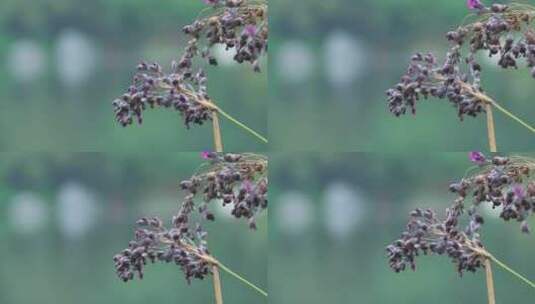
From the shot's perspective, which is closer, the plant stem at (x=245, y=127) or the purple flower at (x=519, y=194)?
the purple flower at (x=519, y=194)

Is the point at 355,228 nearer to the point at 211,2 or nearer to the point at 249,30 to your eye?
the point at 249,30

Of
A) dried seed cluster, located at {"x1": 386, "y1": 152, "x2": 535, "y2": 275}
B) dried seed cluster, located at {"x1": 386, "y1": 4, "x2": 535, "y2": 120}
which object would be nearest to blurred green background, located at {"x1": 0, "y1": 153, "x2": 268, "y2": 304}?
dried seed cluster, located at {"x1": 386, "y1": 152, "x2": 535, "y2": 275}

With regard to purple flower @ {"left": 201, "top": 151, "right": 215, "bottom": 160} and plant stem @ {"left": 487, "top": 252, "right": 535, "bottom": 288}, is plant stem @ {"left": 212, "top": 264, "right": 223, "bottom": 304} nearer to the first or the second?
purple flower @ {"left": 201, "top": 151, "right": 215, "bottom": 160}

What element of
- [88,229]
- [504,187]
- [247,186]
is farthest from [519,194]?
[88,229]

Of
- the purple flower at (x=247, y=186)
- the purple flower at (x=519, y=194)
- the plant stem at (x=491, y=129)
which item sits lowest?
the purple flower at (x=519, y=194)

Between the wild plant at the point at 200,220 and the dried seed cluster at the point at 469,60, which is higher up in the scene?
the dried seed cluster at the point at 469,60

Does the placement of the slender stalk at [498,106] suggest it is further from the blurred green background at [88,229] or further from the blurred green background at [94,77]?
the blurred green background at [88,229]

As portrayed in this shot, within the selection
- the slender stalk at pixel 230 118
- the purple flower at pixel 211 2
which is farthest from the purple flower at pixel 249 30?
the slender stalk at pixel 230 118

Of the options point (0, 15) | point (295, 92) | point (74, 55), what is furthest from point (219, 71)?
point (0, 15)
